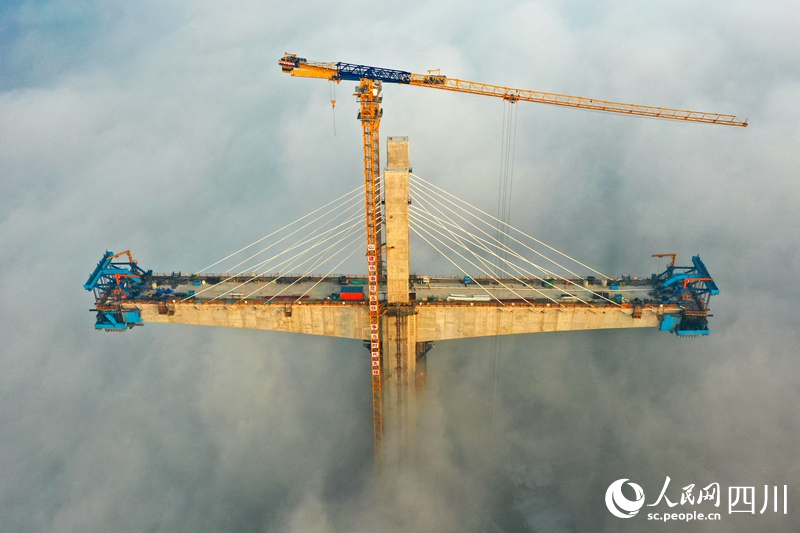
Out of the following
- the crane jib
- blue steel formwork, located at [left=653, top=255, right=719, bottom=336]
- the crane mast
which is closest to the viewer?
the crane mast

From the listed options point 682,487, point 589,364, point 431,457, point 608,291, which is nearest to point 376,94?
point 608,291

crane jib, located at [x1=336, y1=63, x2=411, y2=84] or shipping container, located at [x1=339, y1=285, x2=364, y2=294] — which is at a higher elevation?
crane jib, located at [x1=336, y1=63, x2=411, y2=84]

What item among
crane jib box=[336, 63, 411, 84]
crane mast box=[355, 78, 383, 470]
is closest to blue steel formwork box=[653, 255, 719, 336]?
crane mast box=[355, 78, 383, 470]

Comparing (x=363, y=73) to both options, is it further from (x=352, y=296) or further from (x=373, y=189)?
(x=352, y=296)

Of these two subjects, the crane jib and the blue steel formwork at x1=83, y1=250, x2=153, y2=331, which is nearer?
the crane jib

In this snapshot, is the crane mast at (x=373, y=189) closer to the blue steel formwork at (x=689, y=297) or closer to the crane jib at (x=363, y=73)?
the crane jib at (x=363, y=73)

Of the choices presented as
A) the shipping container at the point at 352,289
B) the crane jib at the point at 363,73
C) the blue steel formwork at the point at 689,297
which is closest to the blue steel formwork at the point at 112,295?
the shipping container at the point at 352,289

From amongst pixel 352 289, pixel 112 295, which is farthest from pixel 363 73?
pixel 112 295

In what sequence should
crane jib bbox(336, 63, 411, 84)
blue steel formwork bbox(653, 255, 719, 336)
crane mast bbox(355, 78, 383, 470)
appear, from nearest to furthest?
crane mast bbox(355, 78, 383, 470), crane jib bbox(336, 63, 411, 84), blue steel formwork bbox(653, 255, 719, 336)

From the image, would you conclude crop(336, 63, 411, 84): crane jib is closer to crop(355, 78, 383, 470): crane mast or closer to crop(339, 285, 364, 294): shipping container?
crop(355, 78, 383, 470): crane mast

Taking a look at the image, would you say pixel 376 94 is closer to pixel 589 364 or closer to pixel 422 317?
pixel 422 317

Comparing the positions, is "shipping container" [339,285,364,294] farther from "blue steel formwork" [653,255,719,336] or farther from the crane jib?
"blue steel formwork" [653,255,719,336]
